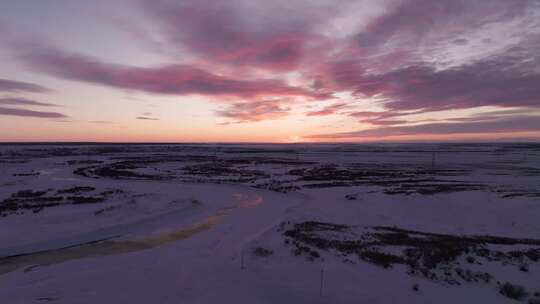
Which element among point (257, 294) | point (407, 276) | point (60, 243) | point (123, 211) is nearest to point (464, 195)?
point (407, 276)

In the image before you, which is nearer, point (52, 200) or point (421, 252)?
point (421, 252)

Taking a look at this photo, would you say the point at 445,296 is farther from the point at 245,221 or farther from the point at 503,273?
the point at 245,221

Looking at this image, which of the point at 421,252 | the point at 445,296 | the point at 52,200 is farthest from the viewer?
the point at 52,200

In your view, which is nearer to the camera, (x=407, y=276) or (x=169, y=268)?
(x=407, y=276)

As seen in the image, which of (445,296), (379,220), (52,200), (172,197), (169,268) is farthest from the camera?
(172,197)

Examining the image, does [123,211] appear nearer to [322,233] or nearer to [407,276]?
[322,233]

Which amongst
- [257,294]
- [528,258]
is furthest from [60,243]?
[528,258]

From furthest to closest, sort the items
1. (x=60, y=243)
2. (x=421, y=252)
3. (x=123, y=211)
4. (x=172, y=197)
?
1. (x=172, y=197)
2. (x=123, y=211)
3. (x=60, y=243)
4. (x=421, y=252)

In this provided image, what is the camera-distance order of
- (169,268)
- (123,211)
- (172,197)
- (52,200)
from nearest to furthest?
(169,268), (123,211), (52,200), (172,197)
